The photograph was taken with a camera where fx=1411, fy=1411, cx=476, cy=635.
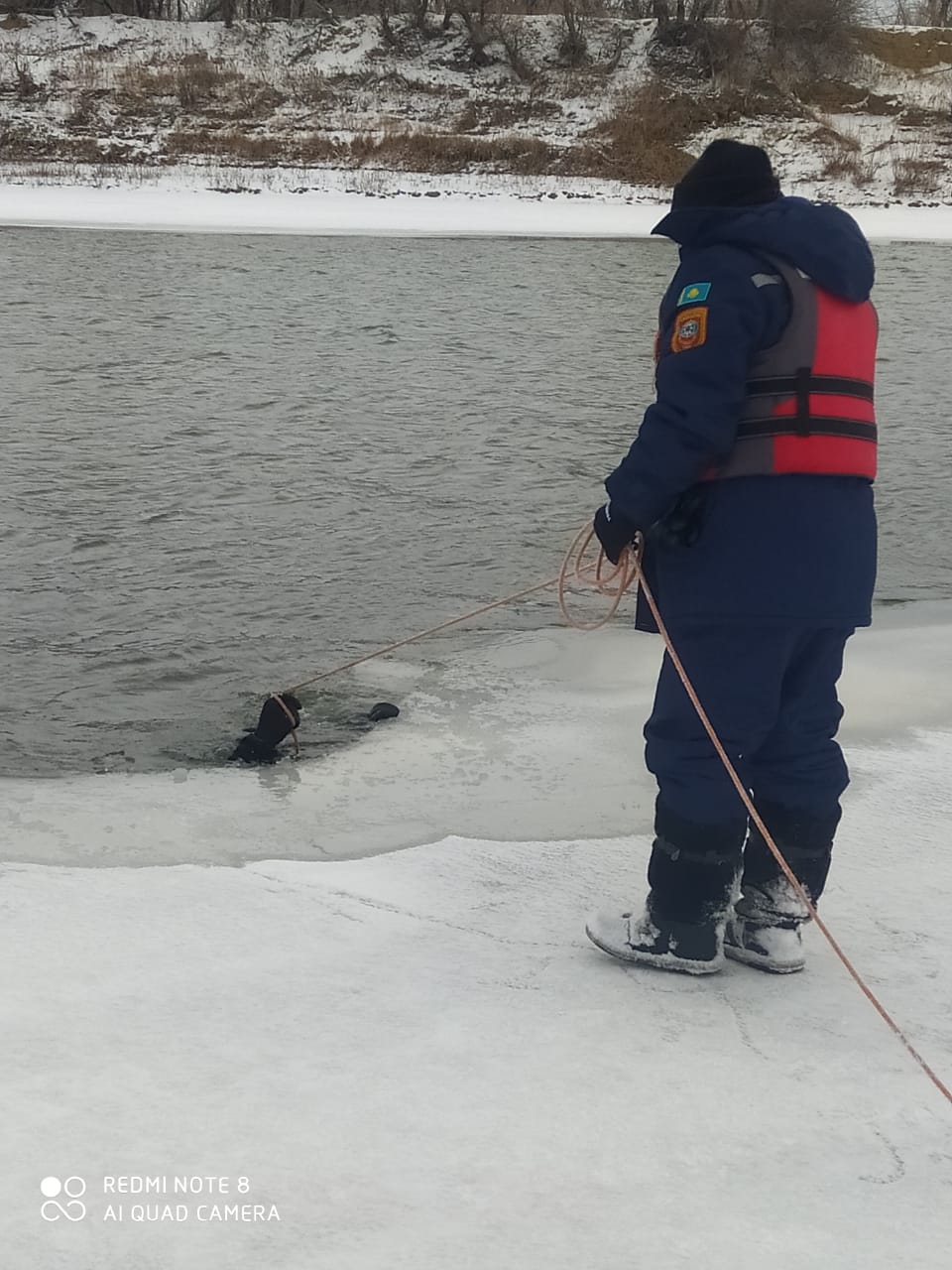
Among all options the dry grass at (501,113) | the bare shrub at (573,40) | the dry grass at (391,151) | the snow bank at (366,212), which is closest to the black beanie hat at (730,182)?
the snow bank at (366,212)

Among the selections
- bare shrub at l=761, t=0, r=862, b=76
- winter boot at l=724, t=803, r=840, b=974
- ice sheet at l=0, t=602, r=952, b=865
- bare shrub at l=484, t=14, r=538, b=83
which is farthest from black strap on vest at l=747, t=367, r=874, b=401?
bare shrub at l=761, t=0, r=862, b=76

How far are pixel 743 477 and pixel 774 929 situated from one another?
2.82 feet

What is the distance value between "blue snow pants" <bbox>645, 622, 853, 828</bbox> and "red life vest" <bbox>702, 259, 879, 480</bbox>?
281 millimetres

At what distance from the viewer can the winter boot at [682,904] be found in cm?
253

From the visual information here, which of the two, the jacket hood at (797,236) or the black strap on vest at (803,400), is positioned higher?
the jacket hood at (797,236)

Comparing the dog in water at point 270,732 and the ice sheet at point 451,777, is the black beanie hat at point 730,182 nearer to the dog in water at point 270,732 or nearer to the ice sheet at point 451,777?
the ice sheet at point 451,777

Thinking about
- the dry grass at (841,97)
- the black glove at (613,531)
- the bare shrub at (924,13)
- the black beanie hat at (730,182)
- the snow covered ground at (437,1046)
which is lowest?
the snow covered ground at (437,1046)

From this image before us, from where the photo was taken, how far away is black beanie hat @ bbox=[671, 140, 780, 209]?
2371 millimetres

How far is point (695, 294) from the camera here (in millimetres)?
2326

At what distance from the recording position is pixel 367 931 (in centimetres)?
271

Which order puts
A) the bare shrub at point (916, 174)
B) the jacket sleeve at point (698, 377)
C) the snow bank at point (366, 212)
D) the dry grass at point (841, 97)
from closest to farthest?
the jacket sleeve at point (698, 377) < the snow bank at point (366, 212) < the bare shrub at point (916, 174) < the dry grass at point (841, 97)

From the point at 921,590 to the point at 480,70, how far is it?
31.3 metres

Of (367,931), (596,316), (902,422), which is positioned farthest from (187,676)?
(596,316)

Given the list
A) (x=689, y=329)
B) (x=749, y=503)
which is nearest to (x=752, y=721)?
(x=749, y=503)
